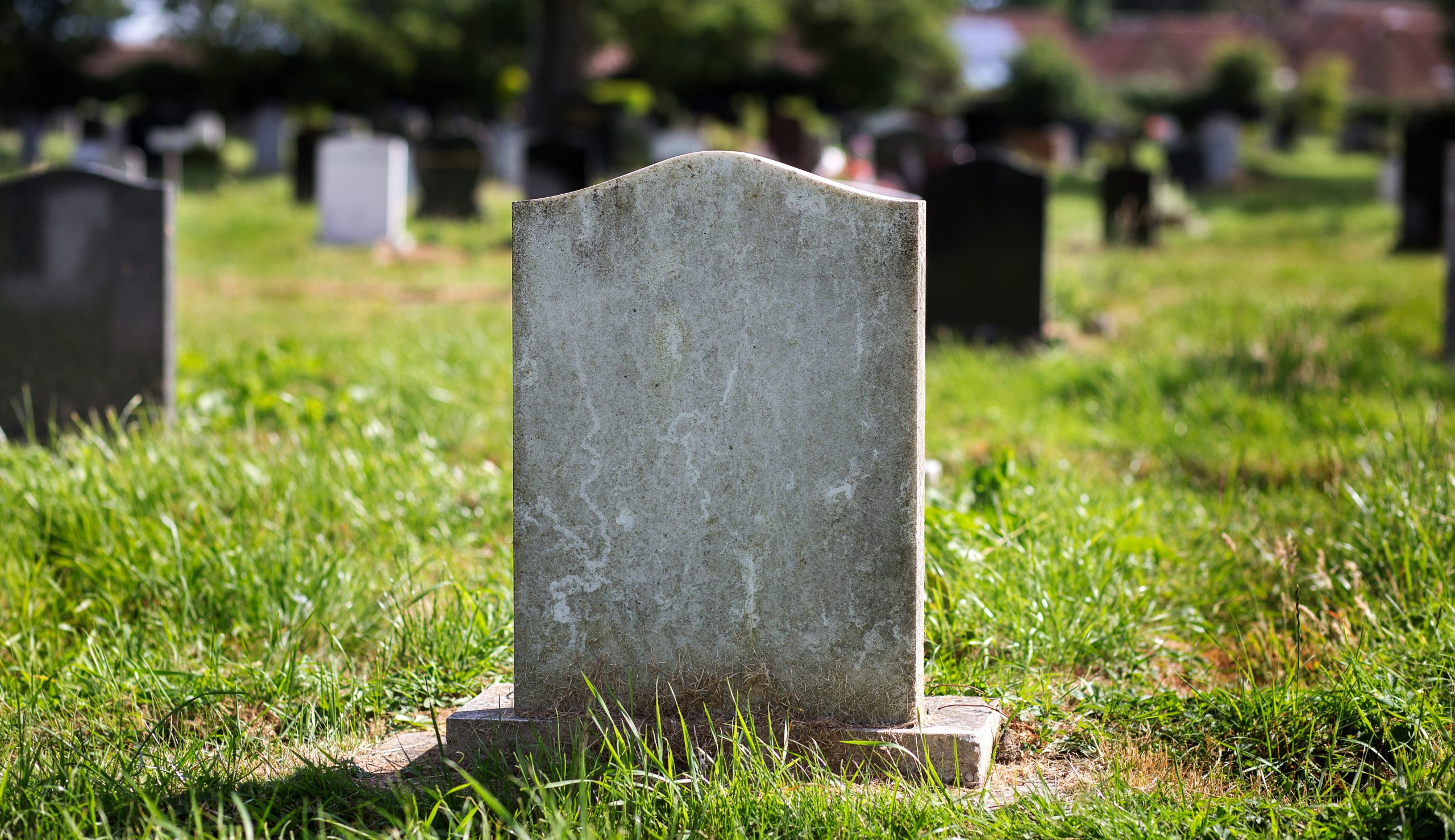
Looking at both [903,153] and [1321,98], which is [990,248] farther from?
[1321,98]

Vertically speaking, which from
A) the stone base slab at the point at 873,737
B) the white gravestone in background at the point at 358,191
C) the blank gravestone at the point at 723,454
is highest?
the white gravestone in background at the point at 358,191

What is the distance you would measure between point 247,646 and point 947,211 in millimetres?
5741

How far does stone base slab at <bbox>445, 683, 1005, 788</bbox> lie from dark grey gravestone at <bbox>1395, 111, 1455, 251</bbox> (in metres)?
11.7

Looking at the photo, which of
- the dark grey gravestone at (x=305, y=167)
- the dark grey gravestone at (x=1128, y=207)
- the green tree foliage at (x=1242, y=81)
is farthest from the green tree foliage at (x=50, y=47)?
the dark grey gravestone at (x=1128, y=207)

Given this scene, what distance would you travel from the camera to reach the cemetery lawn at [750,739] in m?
2.29

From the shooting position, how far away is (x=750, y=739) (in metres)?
2.47

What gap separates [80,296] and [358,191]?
844 cm

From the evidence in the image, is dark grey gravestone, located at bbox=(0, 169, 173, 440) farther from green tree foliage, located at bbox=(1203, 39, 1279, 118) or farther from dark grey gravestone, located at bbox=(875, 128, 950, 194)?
green tree foliage, located at bbox=(1203, 39, 1279, 118)

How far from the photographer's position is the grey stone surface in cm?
251

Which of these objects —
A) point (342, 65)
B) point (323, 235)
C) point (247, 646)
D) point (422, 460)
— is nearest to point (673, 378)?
point (247, 646)

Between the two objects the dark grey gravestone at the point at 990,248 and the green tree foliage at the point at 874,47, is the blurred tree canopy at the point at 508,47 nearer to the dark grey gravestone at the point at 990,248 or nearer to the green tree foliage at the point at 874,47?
the green tree foliage at the point at 874,47

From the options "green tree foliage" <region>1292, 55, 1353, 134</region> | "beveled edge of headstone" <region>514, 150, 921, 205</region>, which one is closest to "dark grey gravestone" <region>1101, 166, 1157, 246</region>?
"beveled edge of headstone" <region>514, 150, 921, 205</region>

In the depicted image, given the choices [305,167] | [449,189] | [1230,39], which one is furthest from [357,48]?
[1230,39]

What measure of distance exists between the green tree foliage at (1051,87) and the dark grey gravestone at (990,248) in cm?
3307
